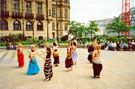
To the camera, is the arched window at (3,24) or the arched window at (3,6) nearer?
the arched window at (3,6)

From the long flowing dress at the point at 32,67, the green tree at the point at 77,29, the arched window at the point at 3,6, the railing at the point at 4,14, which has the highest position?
A: the arched window at the point at 3,6

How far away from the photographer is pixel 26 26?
38188 mm

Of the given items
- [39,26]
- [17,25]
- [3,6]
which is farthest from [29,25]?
[3,6]

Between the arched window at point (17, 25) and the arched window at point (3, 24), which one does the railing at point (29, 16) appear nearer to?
the arched window at point (17, 25)

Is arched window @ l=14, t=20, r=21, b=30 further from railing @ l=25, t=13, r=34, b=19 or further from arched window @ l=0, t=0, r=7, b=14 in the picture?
arched window @ l=0, t=0, r=7, b=14

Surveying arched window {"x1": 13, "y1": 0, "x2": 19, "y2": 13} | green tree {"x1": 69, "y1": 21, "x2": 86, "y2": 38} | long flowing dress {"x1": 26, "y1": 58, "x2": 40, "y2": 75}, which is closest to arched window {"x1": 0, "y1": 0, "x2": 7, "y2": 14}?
arched window {"x1": 13, "y1": 0, "x2": 19, "y2": 13}

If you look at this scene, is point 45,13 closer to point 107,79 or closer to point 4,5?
point 4,5

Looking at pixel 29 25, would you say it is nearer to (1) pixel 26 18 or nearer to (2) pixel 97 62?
(1) pixel 26 18

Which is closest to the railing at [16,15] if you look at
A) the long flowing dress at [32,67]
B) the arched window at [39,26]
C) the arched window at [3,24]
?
the arched window at [3,24]

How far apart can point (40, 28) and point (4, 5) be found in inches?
440

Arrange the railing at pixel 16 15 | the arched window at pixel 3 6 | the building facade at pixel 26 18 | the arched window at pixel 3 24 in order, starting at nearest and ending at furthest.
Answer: the arched window at pixel 3 6 → the arched window at pixel 3 24 → the building facade at pixel 26 18 → the railing at pixel 16 15

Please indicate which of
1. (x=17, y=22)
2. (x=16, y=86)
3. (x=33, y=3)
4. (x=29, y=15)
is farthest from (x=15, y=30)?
(x=16, y=86)

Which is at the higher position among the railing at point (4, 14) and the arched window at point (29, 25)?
the railing at point (4, 14)

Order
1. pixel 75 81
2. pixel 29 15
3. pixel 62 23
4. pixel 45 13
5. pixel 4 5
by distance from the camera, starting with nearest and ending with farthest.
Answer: pixel 75 81 < pixel 4 5 < pixel 29 15 < pixel 45 13 < pixel 62 23
